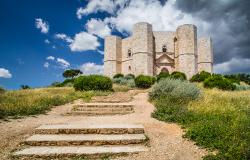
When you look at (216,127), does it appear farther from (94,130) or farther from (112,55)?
(112,55)

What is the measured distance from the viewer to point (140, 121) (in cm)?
849

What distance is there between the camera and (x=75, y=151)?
545cm

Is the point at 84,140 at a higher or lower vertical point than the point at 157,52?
lower

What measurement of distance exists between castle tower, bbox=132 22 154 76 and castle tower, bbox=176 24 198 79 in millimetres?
4512

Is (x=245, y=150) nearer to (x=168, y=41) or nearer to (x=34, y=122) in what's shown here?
(x=34, y=122)

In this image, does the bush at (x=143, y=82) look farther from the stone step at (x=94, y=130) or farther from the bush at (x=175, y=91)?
the stone step at (x=94, y=130)

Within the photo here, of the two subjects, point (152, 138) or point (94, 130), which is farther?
point (94, 130)

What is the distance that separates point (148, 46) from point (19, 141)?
34.6 metres

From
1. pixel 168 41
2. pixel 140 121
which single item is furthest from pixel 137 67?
pixel 140 121

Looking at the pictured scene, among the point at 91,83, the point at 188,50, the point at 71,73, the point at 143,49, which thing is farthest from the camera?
the point at 71,73

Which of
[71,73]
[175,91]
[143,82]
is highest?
[71,73]

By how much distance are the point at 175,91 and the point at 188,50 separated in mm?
29138

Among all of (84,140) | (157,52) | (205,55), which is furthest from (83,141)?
(205,55)

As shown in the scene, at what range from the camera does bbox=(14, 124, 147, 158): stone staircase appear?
5.37 metres
